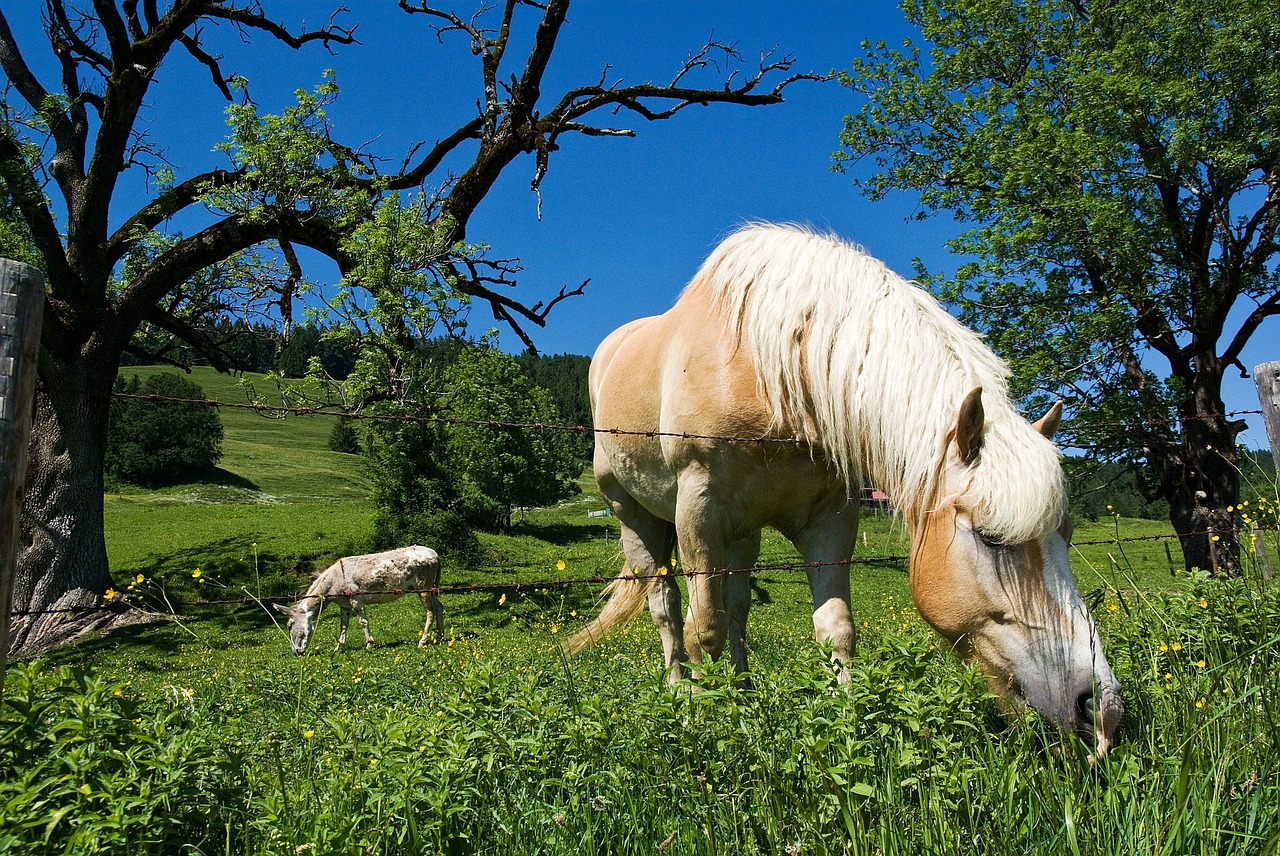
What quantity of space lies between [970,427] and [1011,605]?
600 mm

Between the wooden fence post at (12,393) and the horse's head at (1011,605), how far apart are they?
→ 2619mm

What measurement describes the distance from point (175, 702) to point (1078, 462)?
15.6m

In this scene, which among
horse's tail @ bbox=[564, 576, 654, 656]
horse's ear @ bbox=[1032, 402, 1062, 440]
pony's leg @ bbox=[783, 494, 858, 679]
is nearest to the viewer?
horse's ear @ bbox=[1032, 402, 1062, 440]

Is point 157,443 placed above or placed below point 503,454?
below

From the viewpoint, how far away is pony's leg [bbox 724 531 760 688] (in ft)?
12.3

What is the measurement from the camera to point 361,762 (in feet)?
7.34

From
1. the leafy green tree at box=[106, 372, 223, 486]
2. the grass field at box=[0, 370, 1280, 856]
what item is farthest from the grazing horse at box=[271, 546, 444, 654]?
the leafy green tree at box=[106, 372, 223, 486]

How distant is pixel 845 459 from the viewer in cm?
316

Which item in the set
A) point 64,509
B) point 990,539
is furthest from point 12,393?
point 64,509

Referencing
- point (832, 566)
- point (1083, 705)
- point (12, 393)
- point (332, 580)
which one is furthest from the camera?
point (332, 580)

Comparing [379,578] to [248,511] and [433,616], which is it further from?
[248,511]

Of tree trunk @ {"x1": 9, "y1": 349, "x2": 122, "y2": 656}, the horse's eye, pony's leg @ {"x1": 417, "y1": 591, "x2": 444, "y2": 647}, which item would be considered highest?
the horse's eye

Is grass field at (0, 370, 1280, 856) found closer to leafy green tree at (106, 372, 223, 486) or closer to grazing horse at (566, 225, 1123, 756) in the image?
grazing horse at (566, 225, 1123, 756)

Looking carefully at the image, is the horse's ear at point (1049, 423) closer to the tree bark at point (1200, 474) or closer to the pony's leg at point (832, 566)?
the pony's leg at point (832, 566)
